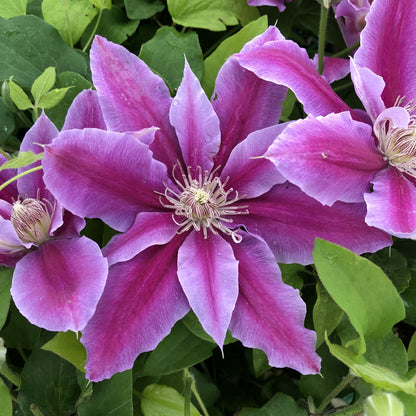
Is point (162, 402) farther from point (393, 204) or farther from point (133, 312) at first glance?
point (393, 204)

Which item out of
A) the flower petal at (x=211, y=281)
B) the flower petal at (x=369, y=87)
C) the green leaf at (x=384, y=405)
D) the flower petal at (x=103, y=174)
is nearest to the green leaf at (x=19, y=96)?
the flower petal at (x=103, y=174)

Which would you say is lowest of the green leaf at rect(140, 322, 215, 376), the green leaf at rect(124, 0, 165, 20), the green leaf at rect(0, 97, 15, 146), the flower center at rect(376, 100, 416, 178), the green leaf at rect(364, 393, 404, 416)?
the green leaf at rect(140, 322, 215, 376)

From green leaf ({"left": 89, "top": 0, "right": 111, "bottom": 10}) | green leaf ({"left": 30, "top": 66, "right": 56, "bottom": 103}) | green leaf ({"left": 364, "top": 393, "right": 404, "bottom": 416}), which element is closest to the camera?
green leaf ({"left": 364, "top": 393, "right": 404, "bottom": 416})

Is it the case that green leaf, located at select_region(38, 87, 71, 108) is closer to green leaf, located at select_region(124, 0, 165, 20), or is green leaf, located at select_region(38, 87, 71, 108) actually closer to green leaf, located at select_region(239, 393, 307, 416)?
green leaf, located at select_region(124, 0, 165, 20)

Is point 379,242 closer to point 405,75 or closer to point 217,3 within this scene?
point 405,75

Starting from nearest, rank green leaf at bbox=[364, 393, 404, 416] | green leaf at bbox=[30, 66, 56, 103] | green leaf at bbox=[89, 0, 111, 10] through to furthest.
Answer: green leaf at bbox=[364, 393, 404, 416]
green leaf at bbox=[30, 66, 56, 103]
green leaf at bbox=[89, 0, 111, 10]

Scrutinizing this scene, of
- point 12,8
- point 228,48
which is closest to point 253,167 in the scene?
point 228,48

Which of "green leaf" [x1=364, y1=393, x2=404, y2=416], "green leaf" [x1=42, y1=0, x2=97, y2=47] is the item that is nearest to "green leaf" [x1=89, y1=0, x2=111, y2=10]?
"green leaf" [x1=42, y1=0, x2=97, y2=47]
